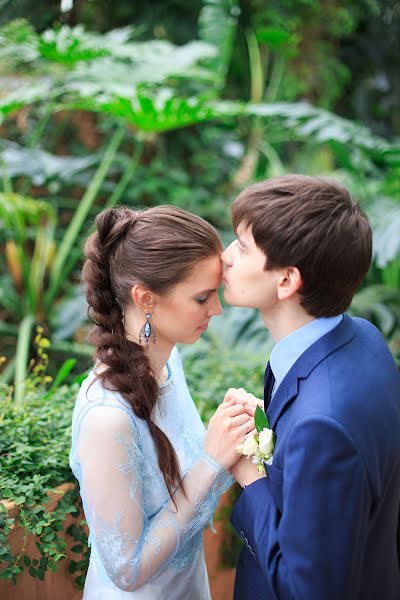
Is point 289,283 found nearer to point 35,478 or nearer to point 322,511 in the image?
point 322,511

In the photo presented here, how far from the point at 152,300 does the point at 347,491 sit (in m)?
0.64

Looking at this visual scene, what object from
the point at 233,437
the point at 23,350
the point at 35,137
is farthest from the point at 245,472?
the point at 35,137

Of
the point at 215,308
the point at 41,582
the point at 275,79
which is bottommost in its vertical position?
the point at 41,582

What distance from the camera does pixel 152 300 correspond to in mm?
1583

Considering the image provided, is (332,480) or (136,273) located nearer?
(332,480)

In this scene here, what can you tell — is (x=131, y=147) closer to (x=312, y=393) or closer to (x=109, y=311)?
(x=109, y=311)

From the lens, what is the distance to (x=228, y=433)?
5.02 feet

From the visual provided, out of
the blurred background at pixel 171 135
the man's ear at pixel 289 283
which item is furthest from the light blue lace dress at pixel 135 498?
the blurred background at pixel 171 135

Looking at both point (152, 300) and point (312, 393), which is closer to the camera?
point (312, 393)

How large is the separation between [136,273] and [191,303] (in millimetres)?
151

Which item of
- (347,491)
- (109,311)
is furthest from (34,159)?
(347,491)

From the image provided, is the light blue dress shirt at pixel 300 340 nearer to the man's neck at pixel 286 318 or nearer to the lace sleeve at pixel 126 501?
the man's neck at pixel 286 318

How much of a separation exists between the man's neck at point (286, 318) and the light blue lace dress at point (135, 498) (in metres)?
0.35

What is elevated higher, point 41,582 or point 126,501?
point 126,501
